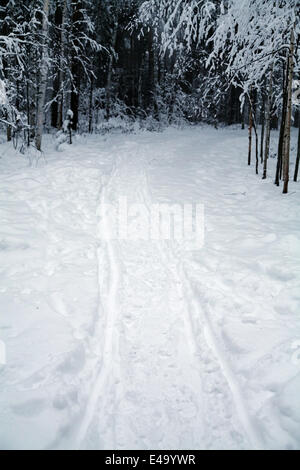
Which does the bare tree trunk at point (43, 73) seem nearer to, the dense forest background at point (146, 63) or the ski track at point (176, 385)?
the dense forest background at point (146, 63)

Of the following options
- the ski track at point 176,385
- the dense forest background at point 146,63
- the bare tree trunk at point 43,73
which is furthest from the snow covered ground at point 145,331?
the bare tree trunk at point 43,73

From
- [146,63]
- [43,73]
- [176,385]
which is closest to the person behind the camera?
[176,385]

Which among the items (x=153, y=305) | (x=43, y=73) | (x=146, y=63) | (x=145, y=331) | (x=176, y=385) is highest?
(x=146, y=63)

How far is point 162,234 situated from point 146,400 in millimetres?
4027

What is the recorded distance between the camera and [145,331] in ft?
11.8

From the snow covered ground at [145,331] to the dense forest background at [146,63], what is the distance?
12.3 feet

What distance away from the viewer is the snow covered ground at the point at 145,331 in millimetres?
2445

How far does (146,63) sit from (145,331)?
36270 millimetres

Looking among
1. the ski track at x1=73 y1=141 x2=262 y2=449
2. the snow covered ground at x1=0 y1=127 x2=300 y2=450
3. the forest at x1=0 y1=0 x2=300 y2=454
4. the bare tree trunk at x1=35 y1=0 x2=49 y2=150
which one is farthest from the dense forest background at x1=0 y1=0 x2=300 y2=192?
the ski track at x1=73 y1=141 x2=262 y2=449

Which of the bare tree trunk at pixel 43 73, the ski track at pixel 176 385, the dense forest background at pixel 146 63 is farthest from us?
the bare tree trunk at pixel 43 73

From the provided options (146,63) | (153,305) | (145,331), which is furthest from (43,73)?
(146,63)

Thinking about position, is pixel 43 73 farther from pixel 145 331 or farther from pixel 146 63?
pixel 146 63

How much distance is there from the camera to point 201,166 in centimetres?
1205
